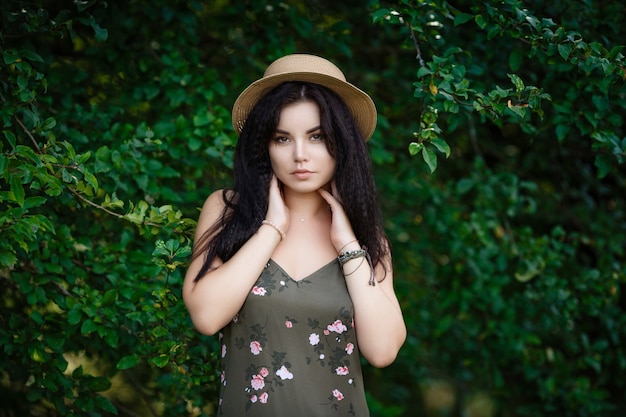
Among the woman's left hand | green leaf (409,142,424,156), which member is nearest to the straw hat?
green leaf (409,142,424,156)

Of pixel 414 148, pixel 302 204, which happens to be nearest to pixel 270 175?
pixel 302 204

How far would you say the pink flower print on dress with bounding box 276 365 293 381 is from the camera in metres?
2.20

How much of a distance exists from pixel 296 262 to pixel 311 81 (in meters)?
0.60

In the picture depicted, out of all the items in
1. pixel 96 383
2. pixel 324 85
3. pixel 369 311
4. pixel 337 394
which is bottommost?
pixel 96 383

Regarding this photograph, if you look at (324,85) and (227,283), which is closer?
(227,283)

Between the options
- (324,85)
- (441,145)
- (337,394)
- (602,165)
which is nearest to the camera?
(337,394)

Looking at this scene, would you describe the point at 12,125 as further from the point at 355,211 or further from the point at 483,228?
the point at 483,228

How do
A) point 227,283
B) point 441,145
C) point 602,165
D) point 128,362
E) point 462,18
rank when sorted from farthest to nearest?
point 602,165 → point 462,18 → point 128,362 → point 441,145 → point 227,283

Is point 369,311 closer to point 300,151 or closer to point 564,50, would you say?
point 300,151

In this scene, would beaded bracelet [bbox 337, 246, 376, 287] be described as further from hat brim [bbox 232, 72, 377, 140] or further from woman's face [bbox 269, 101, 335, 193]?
hat brim [bbox 232, 72, 377, 140]

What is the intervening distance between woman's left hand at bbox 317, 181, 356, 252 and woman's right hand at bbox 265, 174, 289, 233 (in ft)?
0.49

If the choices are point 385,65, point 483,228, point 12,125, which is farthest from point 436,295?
point 12,125

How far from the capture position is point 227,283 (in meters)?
2.14

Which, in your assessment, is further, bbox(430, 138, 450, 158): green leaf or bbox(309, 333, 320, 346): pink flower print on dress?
bbox(430, 138, 450, 158): green leaf
